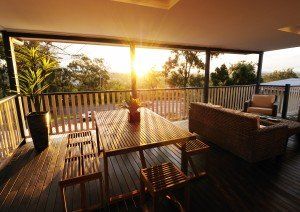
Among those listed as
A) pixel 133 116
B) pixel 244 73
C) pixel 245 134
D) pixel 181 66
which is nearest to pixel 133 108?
pixel 133 116

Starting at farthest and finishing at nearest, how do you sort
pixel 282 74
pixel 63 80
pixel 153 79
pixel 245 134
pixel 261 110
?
pixel 282 74 → pixel 153 79 → pixel 63 80 → pixel 261 110 → pixel 245 134

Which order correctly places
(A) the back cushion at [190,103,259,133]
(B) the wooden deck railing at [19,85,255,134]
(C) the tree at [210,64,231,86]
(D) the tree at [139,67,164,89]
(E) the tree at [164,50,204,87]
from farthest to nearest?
1. (D) the tree at [139,67,164,89]
2. (E) the tree at [164,50,204,87]
3. (C) the tree at [210,64,231,86]
4. (B) the wooden deck railing at [19,85,255,134]
5. (A) the back cushion at [190,103,259,133]

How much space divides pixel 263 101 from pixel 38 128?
19.1ft

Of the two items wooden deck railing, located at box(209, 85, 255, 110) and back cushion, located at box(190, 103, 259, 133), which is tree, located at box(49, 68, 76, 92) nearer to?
wooden deck railing, located at box(209, 85, 255, 110)

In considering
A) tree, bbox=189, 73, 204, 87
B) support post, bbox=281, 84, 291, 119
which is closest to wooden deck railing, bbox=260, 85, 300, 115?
support post, bbox=281, 84, 291, 119

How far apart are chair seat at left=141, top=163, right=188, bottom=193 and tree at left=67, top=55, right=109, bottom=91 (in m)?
10.9

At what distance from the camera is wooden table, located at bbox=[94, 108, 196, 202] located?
1715mm

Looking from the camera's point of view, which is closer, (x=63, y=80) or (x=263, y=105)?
(x=263, y=105)

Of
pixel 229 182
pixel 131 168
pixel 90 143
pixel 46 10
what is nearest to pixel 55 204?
pixel 90 143

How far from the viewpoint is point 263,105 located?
16.2 ft

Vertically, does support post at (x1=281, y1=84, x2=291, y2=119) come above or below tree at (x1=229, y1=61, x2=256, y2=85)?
below

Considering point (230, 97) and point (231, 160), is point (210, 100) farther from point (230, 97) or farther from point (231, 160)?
point (231, 160)

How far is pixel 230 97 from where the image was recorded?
6.31m

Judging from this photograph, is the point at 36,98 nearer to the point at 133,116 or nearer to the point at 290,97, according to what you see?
the point at 133,116
